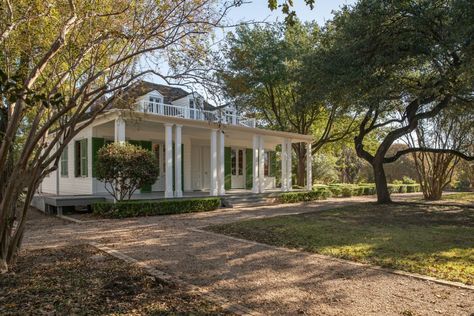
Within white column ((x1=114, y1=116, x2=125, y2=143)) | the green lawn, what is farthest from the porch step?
white column ((x1=114, y1=116, x2=125, y2=143))

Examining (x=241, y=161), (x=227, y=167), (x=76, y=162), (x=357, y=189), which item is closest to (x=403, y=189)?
(x=357, y=189)

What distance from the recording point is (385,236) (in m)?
8.96

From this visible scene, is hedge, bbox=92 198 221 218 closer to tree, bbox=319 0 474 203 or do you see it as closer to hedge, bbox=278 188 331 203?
hedge, bbox=278 188 331 203

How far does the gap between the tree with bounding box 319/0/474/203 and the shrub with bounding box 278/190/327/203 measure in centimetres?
609

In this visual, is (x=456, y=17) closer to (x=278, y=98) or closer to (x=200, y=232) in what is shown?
(x=200, y=232)

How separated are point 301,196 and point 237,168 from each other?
15.6 feet

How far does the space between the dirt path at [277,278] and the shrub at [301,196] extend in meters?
9.85

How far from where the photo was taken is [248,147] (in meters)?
23.3

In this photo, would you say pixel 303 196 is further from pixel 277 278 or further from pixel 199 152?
pixel 277 278

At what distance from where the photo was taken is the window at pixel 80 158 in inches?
671

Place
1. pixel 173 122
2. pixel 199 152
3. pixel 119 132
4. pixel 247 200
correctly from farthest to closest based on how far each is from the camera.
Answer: pixel 199 152 → pixel 247 200 → pixel 173 122 → pixel 119 132

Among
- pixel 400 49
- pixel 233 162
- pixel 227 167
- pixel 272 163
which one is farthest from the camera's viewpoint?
pixel 272 163

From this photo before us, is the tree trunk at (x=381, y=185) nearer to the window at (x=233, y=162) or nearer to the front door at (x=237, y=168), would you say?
the front door at (x=237, y=168)

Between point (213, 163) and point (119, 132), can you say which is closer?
point (119, 132)
